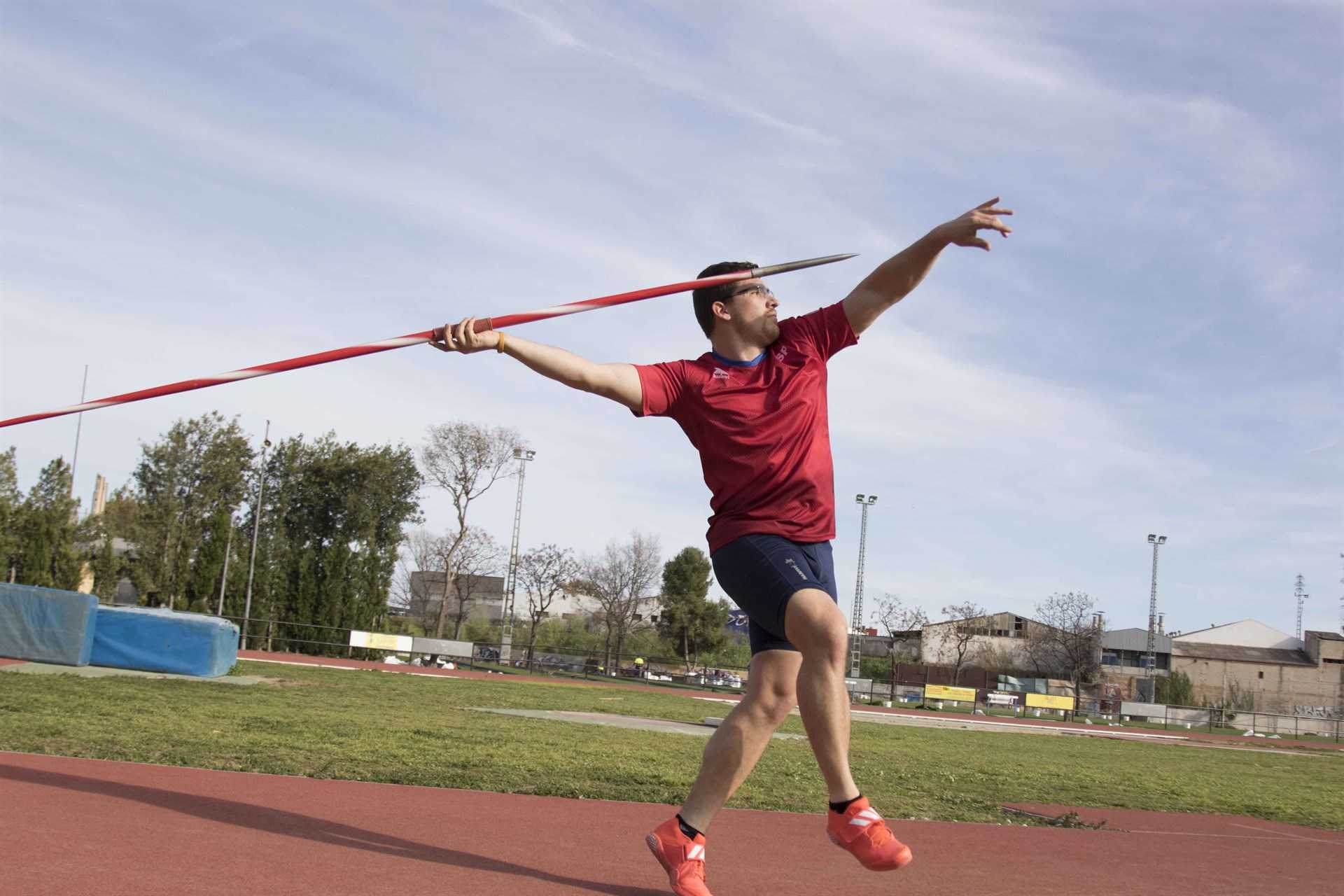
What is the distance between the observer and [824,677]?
355 centimetres

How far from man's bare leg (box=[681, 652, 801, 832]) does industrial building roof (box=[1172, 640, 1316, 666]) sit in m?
68.9

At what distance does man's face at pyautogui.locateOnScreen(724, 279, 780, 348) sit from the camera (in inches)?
162

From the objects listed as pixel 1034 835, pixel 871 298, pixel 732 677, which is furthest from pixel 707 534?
pixel 732 677

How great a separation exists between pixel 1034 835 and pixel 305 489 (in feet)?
157

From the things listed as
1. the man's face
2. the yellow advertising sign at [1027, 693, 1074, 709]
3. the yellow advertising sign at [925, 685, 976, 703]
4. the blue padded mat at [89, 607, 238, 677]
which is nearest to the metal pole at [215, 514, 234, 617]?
the blue padded mat at [89, 607, 238, 677]

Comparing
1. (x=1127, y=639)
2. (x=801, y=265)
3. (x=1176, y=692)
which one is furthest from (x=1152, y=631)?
(x=801, y=265)

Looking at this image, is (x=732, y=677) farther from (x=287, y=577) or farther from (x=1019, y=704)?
(x=287, y=577)

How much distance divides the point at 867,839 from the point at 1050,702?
38.4 meters

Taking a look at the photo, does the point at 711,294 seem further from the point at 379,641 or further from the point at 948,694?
the point at 948,694

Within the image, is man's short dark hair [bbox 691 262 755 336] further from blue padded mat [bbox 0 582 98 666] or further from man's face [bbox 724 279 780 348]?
blue padded mat [bbox 0 582 98 666]

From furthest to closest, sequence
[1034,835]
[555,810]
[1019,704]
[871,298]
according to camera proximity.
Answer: [1019,704]
[1034,835]
[555,810]
[871,298]

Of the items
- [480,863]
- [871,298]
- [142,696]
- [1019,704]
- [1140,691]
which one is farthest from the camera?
[1140,691]

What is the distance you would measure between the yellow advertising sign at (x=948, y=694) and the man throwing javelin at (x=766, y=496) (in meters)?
34.8

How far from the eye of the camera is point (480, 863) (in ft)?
12.6
